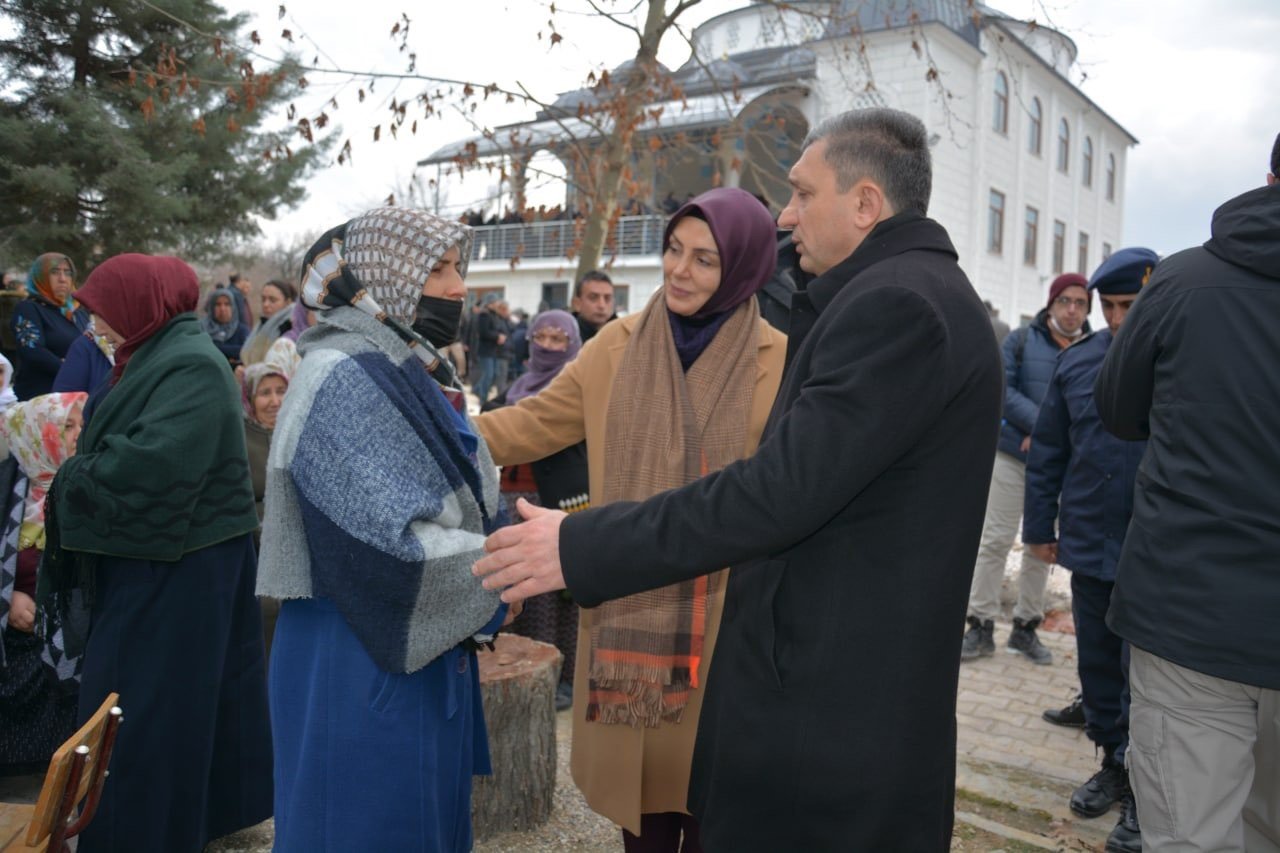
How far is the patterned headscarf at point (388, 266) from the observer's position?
2172 millimetres

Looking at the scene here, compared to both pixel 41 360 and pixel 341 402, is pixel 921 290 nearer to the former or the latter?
pixel 341 402

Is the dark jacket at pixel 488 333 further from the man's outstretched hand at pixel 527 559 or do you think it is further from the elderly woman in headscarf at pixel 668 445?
the man's outstretched hand at pixel 527 559

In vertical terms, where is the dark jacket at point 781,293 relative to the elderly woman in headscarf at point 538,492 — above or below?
above

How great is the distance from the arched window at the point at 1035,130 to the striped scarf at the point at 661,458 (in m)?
29.6

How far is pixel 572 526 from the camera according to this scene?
1.81 metres

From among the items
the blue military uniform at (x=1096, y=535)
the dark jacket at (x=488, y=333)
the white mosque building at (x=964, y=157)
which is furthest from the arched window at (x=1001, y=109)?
the blue military uniform at (x=1096, y=535)

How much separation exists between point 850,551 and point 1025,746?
3790mm

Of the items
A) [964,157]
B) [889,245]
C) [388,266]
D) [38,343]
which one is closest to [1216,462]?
[889,245]

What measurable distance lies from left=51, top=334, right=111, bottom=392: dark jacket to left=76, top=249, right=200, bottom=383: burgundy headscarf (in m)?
2.13

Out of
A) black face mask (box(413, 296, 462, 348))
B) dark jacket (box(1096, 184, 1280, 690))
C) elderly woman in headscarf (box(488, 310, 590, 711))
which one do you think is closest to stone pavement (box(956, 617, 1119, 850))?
dark jacket (box(1096, 184, 1280, 690))

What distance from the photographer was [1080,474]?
14.1ft

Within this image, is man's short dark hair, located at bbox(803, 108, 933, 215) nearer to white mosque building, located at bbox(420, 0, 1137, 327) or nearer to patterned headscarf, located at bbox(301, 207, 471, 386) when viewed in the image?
patterned headscarf, located at bbox(301, 207, 471, 386)

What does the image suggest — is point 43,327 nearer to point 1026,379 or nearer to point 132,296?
point 132,296

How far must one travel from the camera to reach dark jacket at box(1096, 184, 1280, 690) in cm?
235
